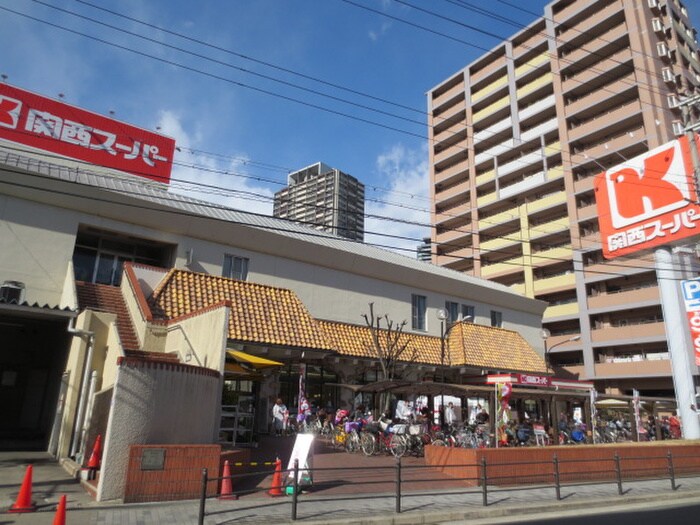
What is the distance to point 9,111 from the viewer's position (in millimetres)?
19531

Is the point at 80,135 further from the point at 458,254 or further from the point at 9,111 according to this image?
the point at 458,254

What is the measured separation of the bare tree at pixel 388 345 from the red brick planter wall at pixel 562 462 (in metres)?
7.13

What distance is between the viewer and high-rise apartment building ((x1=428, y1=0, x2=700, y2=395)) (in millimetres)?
45750

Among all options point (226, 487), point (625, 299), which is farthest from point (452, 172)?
point (226, 487)

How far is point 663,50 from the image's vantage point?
48562 millimetres

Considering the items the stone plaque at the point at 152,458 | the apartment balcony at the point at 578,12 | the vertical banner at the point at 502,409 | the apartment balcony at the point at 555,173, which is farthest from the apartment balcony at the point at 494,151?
the stone plaque at the point at 152,458

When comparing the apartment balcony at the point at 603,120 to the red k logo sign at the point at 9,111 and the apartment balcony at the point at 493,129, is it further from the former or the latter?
the red k logo sign at the point at 9,111

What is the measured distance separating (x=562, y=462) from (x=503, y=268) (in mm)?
45733

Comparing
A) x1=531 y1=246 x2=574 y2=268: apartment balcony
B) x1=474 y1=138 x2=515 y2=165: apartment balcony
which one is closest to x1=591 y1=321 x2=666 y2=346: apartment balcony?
x1=531 y1=246 x2=574 y2=268: apartment balcony

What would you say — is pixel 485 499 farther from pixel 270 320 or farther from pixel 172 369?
pixel 270 320

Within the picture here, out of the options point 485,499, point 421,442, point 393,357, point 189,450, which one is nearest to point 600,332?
point 393,357

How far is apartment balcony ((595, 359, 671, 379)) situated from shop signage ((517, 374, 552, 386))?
96.0 feet

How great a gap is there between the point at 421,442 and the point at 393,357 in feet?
19.5

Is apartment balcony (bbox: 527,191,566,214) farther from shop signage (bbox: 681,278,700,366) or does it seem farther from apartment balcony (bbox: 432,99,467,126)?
shop signage (bbox: 681,278,700,366)
